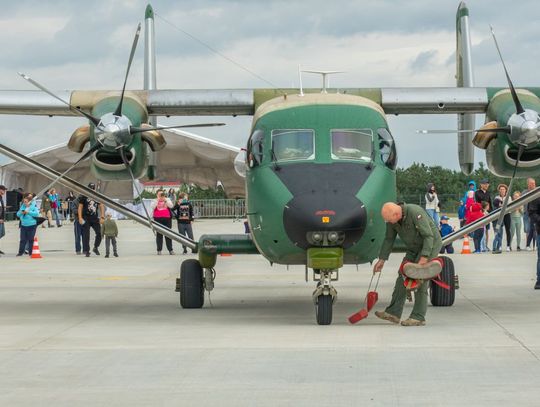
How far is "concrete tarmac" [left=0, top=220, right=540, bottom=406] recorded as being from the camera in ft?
26.2

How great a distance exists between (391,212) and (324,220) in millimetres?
807

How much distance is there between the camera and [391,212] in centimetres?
1192

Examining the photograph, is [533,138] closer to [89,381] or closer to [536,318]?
[536,318]

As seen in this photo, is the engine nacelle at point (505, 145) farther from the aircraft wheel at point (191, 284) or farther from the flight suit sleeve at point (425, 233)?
the aircraft wheel at point (191, 284)

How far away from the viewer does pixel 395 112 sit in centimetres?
1647

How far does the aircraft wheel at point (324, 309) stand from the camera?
12.3 metres

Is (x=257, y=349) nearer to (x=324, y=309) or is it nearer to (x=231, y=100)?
(x=324, y=309)

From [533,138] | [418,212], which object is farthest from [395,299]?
[533,138]

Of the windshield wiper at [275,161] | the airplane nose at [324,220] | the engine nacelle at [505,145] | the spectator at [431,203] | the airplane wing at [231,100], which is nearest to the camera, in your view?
the airplane nose at [324,220]

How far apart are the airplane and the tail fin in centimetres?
309

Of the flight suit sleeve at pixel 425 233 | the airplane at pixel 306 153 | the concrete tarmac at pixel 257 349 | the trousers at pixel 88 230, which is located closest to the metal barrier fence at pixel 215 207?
the trousers at pixel 88 230

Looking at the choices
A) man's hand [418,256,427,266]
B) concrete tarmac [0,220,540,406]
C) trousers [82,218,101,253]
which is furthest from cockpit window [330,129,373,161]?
trousers [82,218,101,253]

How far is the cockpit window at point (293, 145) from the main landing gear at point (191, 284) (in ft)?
7.84

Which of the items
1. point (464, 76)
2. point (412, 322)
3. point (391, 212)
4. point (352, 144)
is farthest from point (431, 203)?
point (391, 212)
